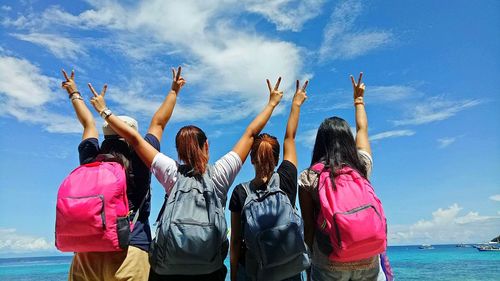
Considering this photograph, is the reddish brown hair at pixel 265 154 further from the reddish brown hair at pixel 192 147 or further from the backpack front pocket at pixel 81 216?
the backpack front pocket at pixel 81 216

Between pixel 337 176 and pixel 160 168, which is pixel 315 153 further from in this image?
pixel 160 168

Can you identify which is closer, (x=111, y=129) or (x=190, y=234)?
(x=190, y=234)

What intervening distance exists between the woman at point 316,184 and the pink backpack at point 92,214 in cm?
150

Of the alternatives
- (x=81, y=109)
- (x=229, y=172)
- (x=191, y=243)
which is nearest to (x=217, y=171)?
(x=229, y=172)

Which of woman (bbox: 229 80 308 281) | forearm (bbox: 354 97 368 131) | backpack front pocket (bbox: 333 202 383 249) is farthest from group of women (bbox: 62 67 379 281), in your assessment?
forearm (bbox: 354 97 368 131)

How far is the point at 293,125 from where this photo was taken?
11.2 feet

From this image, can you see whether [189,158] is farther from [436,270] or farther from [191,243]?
[436,270]

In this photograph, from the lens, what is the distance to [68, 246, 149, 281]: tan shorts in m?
2.79

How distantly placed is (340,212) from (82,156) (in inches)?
93.1

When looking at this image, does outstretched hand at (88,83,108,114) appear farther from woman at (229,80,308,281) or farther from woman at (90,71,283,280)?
woman at (229,80,308,281)

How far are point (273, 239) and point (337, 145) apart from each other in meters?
1.02

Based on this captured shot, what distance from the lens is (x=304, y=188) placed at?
3098 millimetres

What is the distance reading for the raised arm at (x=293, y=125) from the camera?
10.6 feet

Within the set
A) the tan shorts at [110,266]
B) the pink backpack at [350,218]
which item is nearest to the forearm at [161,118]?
the tan shorts at [110,266]
